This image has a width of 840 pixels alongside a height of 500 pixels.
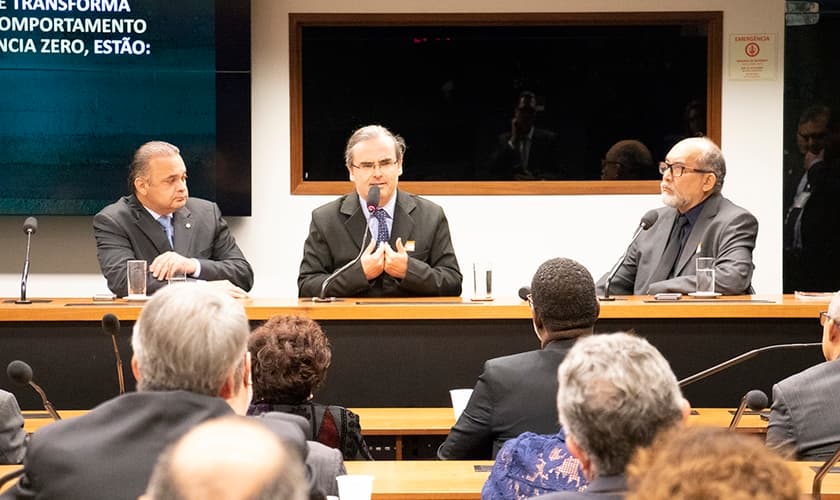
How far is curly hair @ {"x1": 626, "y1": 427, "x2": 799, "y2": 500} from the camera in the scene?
50.7 inches

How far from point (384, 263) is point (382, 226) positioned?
42 centimetres

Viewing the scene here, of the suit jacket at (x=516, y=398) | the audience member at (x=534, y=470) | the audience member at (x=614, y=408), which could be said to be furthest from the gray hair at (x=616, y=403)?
the suit jacket at (x=516, y=398)

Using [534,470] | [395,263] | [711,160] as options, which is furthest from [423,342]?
[534,470]

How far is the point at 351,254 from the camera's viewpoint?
5707mm

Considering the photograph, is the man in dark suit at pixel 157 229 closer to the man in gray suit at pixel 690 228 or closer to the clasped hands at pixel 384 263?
the clasped hands at pixel 384 263

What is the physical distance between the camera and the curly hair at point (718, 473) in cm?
129

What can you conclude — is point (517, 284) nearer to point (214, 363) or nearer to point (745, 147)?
point (745, 147)

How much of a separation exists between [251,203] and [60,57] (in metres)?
1.35

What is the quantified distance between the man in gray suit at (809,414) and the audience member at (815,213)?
4001 millimetres

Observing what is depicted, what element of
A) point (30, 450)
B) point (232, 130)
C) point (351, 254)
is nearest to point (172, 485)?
point (30, 450)

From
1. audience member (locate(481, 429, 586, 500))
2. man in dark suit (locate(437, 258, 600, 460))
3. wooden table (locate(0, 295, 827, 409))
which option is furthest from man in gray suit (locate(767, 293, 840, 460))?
wooden table (locate(0, 295, 827, 409))

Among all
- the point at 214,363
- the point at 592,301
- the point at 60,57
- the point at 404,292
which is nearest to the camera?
the point at 214,363

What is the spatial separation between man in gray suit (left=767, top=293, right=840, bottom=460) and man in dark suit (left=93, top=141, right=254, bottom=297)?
2786mm

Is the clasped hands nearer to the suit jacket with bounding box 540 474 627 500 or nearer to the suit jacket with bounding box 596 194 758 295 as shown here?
the suit jacket with bounding box 596 194 758 295
